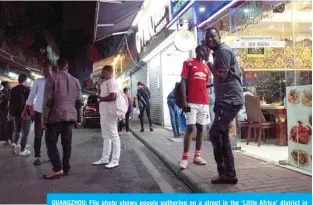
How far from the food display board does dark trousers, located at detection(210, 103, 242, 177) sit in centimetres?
118

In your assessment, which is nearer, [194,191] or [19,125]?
[194,191]

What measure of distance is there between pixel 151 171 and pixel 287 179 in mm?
2341

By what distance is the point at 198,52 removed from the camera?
18.9 feet

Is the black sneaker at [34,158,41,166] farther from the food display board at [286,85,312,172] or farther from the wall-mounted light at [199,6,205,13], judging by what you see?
the wall-mounted light at [199,6,205,13]

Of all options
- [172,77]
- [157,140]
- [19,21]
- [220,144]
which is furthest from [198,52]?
[19,21]

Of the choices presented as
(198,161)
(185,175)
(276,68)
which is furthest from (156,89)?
(185,175)

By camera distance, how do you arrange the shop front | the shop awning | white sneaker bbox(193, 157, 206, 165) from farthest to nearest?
the shop awning, white sneaker bbox(193, 157, 206, 165), the shop front

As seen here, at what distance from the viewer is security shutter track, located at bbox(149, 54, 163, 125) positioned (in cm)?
1430

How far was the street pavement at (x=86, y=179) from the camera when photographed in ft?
16.0

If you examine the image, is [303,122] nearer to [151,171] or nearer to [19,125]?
[151,171]

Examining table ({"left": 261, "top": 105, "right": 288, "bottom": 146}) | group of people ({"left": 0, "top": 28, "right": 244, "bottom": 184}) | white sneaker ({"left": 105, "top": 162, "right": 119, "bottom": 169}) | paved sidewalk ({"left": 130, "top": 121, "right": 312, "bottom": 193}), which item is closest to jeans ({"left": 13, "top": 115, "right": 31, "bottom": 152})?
group of people ({"left": 0, "top": 28, "right": 244, "bottom": 184})

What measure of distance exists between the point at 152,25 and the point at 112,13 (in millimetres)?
1607

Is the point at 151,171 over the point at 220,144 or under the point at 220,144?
under

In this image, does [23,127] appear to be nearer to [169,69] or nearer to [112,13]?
[112,13]
